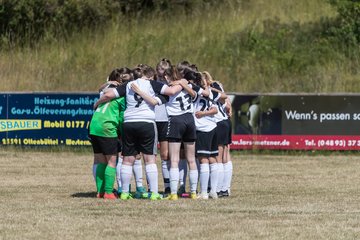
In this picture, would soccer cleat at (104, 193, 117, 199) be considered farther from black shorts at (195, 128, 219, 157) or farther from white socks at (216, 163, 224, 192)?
white socks at (216, 163, 224, 192)

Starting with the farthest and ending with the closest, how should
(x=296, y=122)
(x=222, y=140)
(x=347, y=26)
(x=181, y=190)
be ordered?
(x=347, y=26) < (x=296, y=122) < (x=181, y=190) < (x=222, y=140)

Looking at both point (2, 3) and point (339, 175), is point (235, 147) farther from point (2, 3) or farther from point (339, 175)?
point (2, 3)

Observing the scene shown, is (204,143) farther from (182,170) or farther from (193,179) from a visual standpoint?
(182,170)

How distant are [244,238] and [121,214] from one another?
2.35 metres

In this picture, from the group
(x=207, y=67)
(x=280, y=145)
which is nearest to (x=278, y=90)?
(x=207, y=67)

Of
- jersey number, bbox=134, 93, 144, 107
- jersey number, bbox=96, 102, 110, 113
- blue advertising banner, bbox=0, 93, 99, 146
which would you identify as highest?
jersey number, bbox=134, 93, 144, 107

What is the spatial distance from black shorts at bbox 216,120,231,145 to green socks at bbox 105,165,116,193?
1.80 m

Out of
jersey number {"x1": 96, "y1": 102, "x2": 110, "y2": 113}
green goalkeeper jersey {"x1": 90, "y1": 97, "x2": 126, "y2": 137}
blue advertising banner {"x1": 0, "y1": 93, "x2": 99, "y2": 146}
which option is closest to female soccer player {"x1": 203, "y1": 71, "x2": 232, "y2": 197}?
green goalkeeper jersey {"x1": 90, "y1": 97, "x2": 126, "y2": 137}

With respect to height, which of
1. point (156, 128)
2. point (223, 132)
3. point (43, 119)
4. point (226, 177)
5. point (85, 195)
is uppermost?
point (156, 128)

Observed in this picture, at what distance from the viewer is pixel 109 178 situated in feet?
46.4

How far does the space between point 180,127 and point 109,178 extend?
130 cm

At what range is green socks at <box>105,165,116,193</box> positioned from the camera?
14164mm

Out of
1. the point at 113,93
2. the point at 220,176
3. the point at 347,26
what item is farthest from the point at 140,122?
the point at 347,26

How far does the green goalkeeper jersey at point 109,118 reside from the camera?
46.5ft
